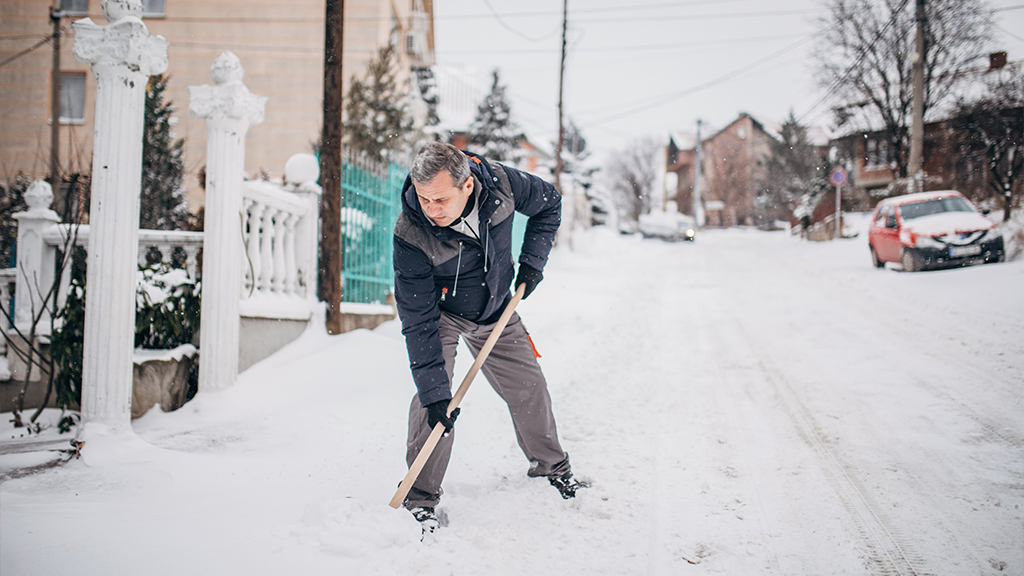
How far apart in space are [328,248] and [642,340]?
3.21 metres

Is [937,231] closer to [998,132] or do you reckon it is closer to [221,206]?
[998,132]

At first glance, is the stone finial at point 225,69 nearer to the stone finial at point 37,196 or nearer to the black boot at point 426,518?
the stone finial at point 37,196

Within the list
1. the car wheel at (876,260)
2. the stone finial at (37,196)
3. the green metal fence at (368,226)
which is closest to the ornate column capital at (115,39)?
the stone finial at (37,196)

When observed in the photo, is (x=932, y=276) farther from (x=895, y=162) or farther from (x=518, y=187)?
(x=518, y=187)

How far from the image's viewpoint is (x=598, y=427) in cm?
341

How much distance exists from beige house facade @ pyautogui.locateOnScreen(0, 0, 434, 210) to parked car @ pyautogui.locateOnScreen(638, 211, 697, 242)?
42.5ft

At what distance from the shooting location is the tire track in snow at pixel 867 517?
200 cm

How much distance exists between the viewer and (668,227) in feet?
74.8

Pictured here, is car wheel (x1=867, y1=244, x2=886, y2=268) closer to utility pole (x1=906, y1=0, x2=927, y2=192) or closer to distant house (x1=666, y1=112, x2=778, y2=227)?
distant house (x1=666, y1=112, x2=778, y2=227)

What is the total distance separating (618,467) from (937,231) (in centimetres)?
430

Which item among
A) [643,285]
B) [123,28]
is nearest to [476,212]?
[123,28]

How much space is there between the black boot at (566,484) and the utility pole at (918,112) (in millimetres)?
4233

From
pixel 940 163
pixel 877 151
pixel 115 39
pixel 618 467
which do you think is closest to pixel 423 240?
pixel 618 467

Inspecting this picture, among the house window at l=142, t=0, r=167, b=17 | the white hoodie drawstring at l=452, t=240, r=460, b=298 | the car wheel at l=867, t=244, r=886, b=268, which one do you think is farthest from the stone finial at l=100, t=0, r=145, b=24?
the house window at l=142, t=0, r=167, b=17
